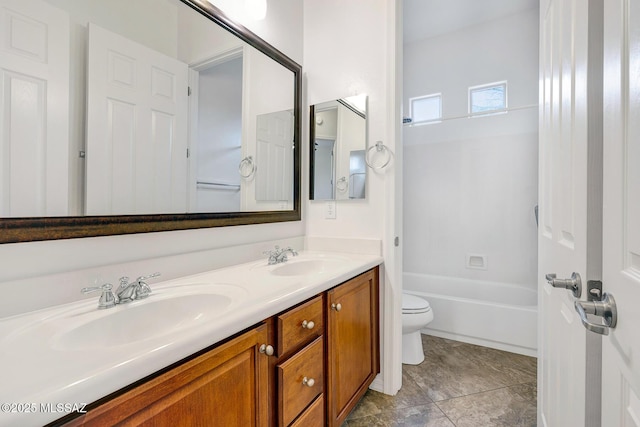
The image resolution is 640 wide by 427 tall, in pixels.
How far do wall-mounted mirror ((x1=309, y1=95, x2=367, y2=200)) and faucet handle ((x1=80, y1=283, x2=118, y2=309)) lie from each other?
1.27 metres

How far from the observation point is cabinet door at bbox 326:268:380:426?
1229 millimetres

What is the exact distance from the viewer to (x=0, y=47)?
2.53 feet

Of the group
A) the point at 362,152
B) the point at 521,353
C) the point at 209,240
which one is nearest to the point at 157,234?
the point at 209,240

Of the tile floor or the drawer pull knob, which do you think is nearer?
the drawer pull knob

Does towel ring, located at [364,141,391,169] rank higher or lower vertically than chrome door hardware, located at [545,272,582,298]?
higher

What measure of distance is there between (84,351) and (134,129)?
0.79 metres

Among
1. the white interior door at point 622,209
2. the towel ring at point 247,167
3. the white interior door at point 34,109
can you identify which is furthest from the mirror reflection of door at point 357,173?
the white interior door at point 34,109

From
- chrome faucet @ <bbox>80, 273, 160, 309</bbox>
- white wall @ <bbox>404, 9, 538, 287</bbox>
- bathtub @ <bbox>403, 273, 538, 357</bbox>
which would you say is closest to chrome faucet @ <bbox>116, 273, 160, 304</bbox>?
chrome faucet @ <bbox>80, 273, 160, 309</bbox>

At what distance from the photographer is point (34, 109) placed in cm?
83

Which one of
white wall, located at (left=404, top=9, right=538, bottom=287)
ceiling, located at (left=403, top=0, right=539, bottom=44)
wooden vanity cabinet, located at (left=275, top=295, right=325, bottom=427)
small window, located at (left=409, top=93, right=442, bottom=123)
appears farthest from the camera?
small window, located at (left=409, top=93, right=442, bottom=123)

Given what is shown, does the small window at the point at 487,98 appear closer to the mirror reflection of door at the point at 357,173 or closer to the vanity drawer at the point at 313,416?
the mirror reflection of door at the point at 357,173

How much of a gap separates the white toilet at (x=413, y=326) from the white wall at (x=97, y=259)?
1134 mm

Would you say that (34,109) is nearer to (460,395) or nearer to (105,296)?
(105,296)

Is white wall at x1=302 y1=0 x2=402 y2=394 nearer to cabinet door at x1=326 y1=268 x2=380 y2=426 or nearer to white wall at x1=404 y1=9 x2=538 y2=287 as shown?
cabinet door at x1=326 y1=268 x2=380 y2=426
